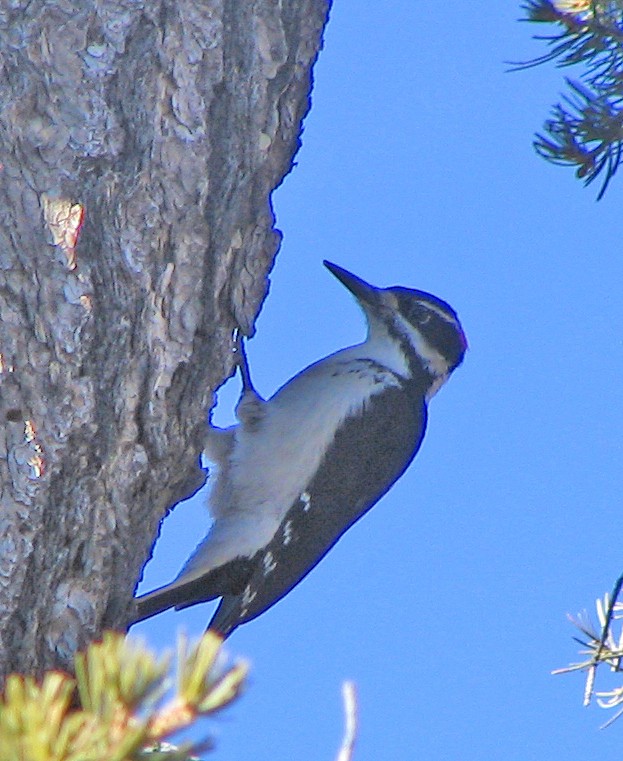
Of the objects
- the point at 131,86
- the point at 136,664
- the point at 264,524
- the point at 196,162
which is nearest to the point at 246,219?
the point at 196,162

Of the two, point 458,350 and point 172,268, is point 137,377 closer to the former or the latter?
point 172,268

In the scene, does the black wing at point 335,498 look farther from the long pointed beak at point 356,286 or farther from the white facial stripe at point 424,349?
the long pointed beak at point 356,286

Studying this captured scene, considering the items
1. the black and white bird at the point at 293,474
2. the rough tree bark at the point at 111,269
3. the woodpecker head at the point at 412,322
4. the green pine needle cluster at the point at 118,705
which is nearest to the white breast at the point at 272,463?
the black and white bird at the point at 293,474

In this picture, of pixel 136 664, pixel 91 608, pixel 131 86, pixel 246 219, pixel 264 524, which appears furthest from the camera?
pixel 264 524

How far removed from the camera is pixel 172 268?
241 cm

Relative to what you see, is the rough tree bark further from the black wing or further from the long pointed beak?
the long pointed beak

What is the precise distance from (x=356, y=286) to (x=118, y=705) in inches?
128

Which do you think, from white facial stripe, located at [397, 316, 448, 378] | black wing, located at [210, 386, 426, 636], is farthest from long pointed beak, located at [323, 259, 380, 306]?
black wing, located at [210, 386, 426, 636]

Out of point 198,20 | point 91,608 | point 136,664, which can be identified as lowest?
point 136,664

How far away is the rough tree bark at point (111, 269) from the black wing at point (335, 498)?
33.1 inches

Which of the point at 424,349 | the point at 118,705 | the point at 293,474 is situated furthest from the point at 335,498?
the point at 118,705

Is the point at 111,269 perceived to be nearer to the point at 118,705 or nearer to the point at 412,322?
the point at 118,705

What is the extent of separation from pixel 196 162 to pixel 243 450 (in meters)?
1.25

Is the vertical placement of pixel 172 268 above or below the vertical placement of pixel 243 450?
below
